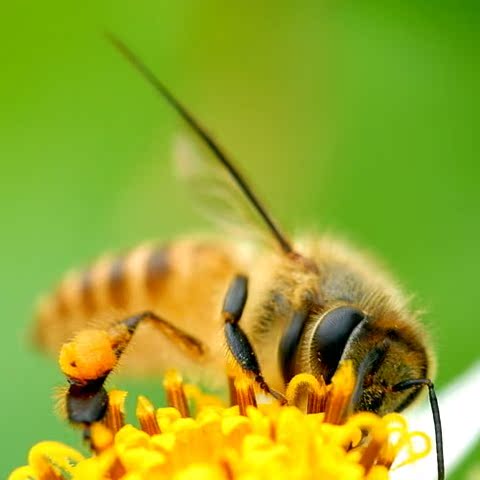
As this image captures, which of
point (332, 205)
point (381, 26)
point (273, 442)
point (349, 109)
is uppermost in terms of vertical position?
point (381, 26)

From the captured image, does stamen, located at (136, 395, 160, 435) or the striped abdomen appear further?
the striped abdomen

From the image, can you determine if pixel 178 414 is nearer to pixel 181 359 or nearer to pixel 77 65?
pixel 181 359

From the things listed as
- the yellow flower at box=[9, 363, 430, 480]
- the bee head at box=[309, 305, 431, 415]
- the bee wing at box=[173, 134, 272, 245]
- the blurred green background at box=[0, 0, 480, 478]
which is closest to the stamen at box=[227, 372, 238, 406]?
the yellow flower at box=[9, 363, 430, 480]

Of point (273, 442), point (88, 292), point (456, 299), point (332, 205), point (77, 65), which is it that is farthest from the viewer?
point (77, 65)

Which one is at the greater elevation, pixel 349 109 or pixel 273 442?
pixel 349 109

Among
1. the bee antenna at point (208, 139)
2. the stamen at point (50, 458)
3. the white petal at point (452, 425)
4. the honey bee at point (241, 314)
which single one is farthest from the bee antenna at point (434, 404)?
the stamen at point (50, 458)

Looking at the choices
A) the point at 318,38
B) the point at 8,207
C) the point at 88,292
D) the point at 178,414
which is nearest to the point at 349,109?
the point at 318,38

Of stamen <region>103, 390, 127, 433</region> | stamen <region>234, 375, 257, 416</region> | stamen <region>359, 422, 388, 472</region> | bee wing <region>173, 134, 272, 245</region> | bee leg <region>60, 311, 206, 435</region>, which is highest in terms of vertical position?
bee wing <region>173, 134, 272, 245</region>

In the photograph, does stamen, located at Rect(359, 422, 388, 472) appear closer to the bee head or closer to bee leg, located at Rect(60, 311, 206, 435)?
the bee head
